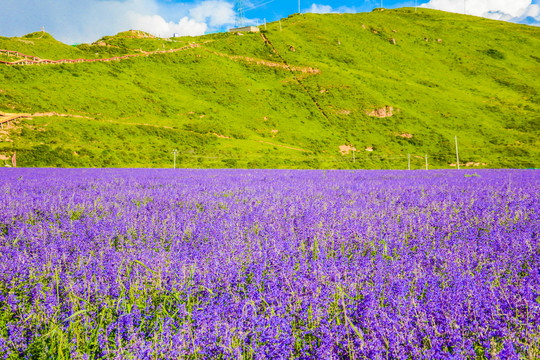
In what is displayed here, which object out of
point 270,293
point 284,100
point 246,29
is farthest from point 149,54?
point 270,293

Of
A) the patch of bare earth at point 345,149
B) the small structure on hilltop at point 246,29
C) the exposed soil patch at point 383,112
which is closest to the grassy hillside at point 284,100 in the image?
the exposed soil patch at point 383,112

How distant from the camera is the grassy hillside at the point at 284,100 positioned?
34.0m

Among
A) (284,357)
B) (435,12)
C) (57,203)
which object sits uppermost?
(435,12)

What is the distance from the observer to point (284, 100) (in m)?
56.5

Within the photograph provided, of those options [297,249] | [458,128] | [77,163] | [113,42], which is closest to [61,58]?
[113,42]

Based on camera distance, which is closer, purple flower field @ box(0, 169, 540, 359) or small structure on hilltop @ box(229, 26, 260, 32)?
purple flower field @ box(0, 169, 540, 359)

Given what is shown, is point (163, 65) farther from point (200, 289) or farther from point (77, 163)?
point (200, 289)

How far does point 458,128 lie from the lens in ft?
170

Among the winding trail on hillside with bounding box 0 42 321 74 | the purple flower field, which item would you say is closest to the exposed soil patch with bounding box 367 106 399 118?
the winding trail on hillside with bounding box 0 42 321 74

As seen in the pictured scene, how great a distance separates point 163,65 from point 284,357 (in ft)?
219

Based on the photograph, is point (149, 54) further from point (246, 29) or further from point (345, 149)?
point (345, 149)

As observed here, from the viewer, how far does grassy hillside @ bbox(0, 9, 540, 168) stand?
34.0m

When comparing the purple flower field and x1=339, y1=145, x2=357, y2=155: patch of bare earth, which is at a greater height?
x1=339, y1=145, x2=357, y2=155: patch of bare earth

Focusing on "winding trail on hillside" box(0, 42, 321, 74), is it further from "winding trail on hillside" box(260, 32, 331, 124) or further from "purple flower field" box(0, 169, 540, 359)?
"purple flower field" box(0, 169, 540, 359)
